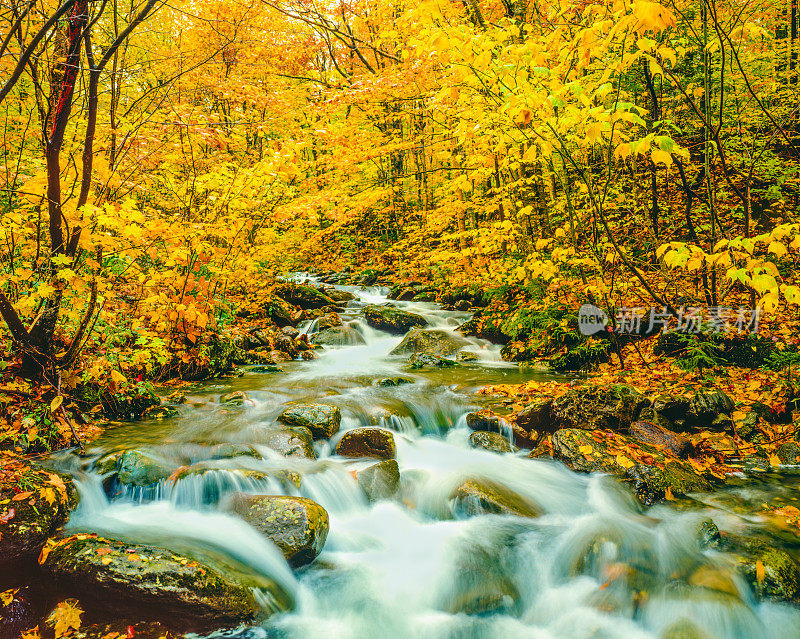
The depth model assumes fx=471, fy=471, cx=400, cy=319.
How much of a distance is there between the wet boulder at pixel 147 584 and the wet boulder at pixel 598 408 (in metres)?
3.84

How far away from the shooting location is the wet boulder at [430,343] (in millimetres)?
9992

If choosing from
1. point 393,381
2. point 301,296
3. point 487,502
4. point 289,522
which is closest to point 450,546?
point 487,502

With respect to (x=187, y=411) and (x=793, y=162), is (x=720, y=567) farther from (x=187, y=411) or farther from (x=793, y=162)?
(x=793, y=162)

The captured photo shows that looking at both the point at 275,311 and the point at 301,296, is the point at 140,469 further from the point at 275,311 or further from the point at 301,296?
the point at 301,296

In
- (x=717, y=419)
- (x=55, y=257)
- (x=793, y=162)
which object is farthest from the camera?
(x=793, y=162)

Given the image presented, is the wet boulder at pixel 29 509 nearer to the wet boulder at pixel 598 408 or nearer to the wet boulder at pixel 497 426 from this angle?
the wet boulder at pixel 497 426

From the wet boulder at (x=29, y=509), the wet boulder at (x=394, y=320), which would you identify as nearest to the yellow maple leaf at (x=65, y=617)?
the wet boulder at (x=29, y=509)

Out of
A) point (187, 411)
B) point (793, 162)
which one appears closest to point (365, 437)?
point (187, 411)

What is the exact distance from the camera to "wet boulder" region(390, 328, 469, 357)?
393 inches

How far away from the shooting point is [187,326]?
774 cm

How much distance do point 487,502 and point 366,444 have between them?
160 centimetres

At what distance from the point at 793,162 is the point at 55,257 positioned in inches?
439
